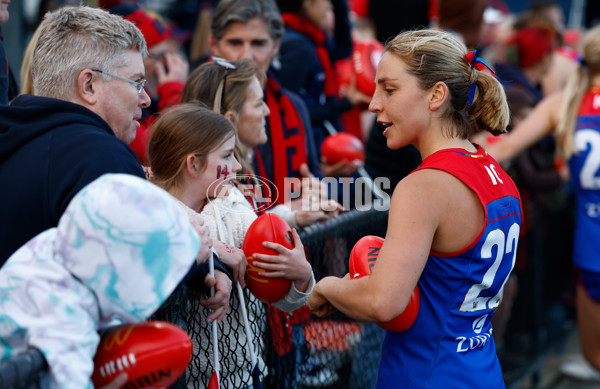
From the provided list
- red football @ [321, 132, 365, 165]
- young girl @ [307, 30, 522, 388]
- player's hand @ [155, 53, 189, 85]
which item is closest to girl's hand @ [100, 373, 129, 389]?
young girl @ [307, 30, 522, 388]

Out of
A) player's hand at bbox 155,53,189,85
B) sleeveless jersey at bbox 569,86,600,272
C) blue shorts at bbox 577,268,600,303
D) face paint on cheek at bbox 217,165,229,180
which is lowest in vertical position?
blue shorts at bbox 577,268,600,303

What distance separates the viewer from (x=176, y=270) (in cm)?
175

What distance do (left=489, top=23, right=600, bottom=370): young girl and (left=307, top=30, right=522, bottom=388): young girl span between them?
2.93 metres

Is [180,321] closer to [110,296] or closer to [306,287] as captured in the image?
[306,287]

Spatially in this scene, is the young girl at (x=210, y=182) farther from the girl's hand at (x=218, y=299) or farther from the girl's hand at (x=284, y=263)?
the girl's hand at (x=218, y=299)

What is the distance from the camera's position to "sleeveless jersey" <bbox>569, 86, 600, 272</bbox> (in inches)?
201

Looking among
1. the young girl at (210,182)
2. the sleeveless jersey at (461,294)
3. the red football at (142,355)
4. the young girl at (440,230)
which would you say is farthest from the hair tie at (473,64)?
the red football at (142,355)

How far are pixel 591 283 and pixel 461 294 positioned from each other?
330cm

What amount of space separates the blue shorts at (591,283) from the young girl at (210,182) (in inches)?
127

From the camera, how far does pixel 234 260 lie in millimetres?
2602

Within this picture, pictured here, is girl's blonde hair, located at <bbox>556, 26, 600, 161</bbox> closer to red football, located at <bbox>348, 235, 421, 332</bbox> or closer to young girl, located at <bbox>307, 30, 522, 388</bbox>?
young girl, located at <bbox>307, 30, 522, 388</bbox>

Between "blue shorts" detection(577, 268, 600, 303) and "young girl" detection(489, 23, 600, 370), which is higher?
"young girl" detection(489, 23, 600, 370)

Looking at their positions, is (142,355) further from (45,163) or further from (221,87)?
(221,87)

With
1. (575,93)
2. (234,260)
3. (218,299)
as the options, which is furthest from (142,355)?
(575,93)
